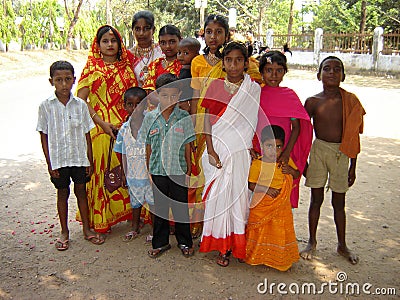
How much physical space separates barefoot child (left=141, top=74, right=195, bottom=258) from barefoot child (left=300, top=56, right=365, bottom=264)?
104cm

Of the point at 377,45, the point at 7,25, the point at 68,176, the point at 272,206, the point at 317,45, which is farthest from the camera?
the point at 317,45

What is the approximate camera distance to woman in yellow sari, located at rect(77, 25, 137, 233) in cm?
350

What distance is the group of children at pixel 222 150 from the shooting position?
3.06 m

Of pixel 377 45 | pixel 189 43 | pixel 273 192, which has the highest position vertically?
pixel 377 45

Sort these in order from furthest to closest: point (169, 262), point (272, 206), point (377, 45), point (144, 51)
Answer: point (377, 45) → point (144, 51) → point (169, 262) → point (272, 206)

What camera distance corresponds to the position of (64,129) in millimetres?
3338

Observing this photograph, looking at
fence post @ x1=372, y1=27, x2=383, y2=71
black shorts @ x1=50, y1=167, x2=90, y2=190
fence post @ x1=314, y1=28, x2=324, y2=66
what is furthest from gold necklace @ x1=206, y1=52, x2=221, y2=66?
fence post @ x1=314, y1=28, x2=324, y2=66

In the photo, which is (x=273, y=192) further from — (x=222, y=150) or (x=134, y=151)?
(x=134, y=151)

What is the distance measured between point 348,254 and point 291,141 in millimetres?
1102

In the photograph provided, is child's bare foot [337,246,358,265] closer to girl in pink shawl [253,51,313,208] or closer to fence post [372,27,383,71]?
girl in pink shawl [253,51,313,208]

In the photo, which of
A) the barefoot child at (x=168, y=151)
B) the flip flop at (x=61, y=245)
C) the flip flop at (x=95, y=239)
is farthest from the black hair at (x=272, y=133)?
the flip flop at (x=61, y=245)

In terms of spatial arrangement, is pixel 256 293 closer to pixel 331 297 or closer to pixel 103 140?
pixel 331 297

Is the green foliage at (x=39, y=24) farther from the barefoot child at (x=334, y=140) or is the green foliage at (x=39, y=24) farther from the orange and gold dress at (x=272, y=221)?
the orange and gold dress at (x=272, y=221)

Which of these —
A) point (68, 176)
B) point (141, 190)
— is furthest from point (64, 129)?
point (141, 190)
